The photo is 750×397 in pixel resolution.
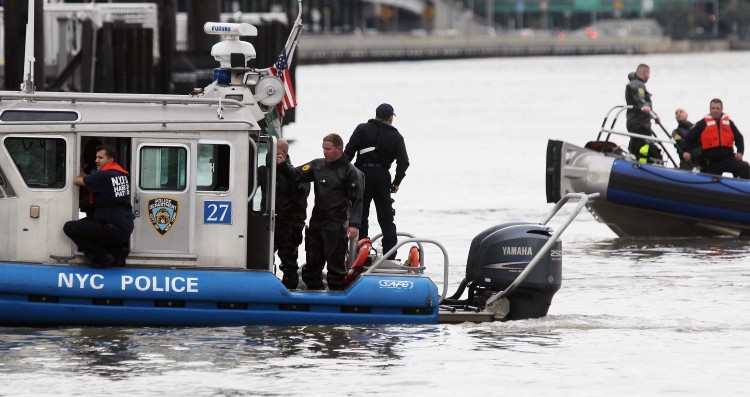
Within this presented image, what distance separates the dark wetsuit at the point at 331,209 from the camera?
42.6 feet

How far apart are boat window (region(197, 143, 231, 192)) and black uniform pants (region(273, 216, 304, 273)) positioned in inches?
27.4

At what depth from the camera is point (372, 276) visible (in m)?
12.9

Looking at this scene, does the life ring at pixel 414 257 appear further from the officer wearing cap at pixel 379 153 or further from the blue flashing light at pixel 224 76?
the blue flashing light at pixel 224 76

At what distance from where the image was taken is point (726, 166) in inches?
802

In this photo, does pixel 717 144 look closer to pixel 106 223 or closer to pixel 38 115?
pixel 106 223

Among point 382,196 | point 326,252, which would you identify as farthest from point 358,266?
point 382,196

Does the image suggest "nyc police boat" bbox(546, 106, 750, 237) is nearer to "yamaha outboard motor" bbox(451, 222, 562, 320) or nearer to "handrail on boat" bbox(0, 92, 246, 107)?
"yamaha outboard motor" bbox(451, 222, 562, 320)

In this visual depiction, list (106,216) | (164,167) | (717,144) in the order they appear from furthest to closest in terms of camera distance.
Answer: (717,144) < (164,167) < (106,216)

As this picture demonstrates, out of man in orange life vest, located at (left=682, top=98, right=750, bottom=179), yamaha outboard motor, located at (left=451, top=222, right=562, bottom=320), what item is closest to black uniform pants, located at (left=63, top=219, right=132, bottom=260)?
yamaha outboard motor, located at (left=451, top=222, right=562, bottom=320)

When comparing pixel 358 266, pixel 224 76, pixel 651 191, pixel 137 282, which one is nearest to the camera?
pixel 137 282

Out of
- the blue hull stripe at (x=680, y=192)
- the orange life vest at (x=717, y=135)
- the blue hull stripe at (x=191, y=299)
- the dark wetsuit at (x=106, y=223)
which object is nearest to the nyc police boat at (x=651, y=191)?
the blue hull stripe at (x=680, y=192)

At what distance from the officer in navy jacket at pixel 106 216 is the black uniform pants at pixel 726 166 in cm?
1003

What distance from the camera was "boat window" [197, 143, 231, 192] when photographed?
1248 centimetres

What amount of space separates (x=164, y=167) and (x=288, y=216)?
1142 millimetres
